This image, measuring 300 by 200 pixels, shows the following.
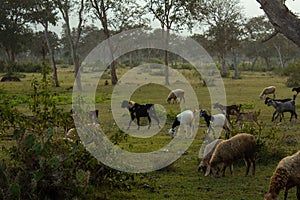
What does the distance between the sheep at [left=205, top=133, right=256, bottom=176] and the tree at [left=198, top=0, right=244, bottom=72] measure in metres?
42.6

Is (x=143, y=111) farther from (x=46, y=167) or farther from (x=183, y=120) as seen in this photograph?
(x=46, y=167)

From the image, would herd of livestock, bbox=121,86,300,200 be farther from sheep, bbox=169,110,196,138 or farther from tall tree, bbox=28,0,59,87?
tall tree, bbox=28,0,59,87

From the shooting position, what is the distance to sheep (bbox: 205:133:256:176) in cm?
910

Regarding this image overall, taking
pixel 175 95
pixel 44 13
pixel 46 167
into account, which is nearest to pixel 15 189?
pixel 46 167

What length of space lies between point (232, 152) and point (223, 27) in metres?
43.8

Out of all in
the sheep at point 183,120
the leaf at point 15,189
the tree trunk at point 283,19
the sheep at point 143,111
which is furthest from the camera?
the sheep at point 143,111

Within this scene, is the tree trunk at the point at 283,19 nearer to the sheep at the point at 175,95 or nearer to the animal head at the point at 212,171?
the animal head at the point at 212,171

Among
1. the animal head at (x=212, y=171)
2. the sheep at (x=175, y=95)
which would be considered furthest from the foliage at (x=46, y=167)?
the sheep at (x=175, y=95)

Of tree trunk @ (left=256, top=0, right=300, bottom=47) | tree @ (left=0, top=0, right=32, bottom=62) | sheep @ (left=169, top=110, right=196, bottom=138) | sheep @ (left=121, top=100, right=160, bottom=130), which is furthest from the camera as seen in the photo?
tree @ (left=0, top=0, right=32, bottom=62)

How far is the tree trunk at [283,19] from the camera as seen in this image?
20.2 feet

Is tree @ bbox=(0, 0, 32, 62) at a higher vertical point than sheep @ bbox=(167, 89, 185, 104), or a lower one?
higher

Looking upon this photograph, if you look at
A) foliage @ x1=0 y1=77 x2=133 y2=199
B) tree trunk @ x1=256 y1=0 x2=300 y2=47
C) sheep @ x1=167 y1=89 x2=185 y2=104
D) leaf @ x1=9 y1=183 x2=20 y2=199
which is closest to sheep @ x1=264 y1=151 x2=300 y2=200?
tree trunk @ x1=256 y1=0 x2=300 y2=47

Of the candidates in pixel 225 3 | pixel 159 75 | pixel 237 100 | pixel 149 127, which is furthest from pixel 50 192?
pixel 225 3

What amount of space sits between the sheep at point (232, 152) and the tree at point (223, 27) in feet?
140
